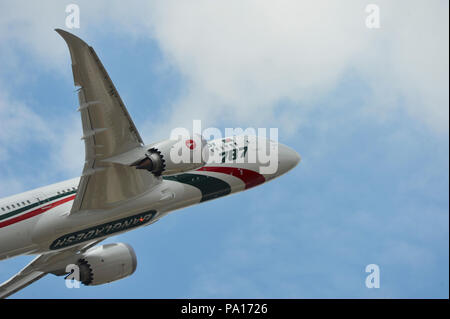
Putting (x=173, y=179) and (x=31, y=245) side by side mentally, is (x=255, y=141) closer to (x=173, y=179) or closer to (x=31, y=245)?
(x=173, y=179)

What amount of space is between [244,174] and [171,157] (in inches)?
261

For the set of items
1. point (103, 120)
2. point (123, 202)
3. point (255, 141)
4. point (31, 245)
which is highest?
point (255, 141)

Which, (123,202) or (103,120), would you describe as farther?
(123,202)

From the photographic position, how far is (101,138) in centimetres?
2842

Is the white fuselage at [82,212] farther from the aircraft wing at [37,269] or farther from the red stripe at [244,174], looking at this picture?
the aircraft wing at [37,269]

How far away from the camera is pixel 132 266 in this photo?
37.1m

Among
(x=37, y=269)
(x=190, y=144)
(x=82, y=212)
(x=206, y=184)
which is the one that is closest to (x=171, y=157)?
(x=190, y=144)

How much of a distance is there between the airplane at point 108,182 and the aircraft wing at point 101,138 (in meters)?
0.04

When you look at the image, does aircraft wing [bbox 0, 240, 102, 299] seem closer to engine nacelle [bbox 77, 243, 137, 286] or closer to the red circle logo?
engine nacelle [bbox 77, 243, 137, 286]

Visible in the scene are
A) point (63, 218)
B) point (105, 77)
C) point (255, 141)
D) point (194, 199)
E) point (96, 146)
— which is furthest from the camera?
point (255, 141)

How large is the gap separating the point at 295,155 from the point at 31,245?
47.3 ft

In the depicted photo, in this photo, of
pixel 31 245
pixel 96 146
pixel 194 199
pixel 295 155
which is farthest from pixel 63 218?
pixel 295 155

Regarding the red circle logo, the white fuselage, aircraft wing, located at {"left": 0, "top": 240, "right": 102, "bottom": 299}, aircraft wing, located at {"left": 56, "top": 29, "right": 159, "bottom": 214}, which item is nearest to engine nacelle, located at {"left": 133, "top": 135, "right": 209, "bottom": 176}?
the red circle logo

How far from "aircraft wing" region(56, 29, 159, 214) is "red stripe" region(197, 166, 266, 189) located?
3.18 m
